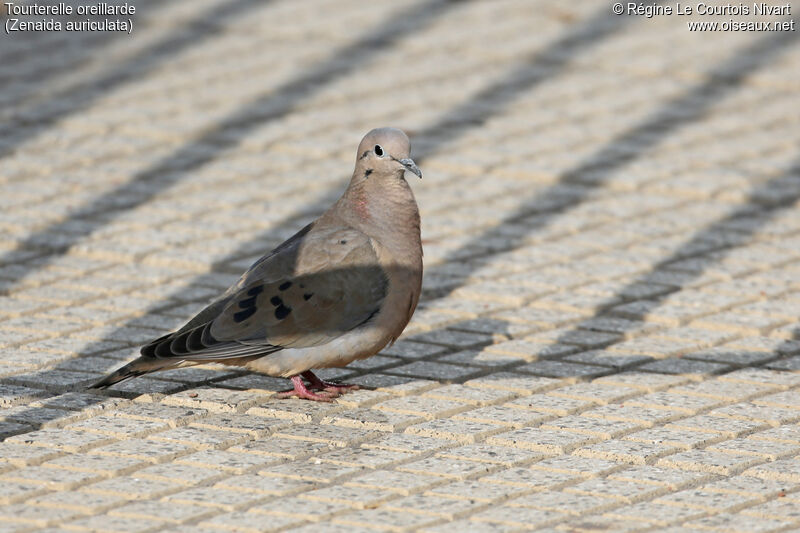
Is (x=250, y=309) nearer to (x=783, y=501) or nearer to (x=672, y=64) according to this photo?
(x=783, y=501)

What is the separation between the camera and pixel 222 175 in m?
9.06

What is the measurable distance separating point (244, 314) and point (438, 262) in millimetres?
2311

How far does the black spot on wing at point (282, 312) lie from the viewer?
546cm

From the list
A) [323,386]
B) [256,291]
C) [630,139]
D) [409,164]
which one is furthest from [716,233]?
[256,291]

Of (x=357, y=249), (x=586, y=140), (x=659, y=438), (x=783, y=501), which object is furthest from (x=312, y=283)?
(x=586, y=140)

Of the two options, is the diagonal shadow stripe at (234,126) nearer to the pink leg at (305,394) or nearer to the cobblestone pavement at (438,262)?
the cobblestone pavement at (438,262)

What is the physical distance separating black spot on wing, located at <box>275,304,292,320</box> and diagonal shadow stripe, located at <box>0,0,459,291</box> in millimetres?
2088

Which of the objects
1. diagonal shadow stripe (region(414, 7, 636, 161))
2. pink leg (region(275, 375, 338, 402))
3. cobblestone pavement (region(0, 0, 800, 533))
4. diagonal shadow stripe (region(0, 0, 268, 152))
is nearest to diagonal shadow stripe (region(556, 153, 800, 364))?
cobblestone pavement (region(0, 0, 800, 533))

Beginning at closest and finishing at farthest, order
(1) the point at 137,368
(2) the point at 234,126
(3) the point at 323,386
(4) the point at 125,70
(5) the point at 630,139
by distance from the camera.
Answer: (1) the point at 137,368 < (3) the point at 323,386 < (5) the point at 630,139 < (2) the point at 234,126 < (4) the point at 125,70

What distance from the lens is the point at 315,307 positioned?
5.47 m

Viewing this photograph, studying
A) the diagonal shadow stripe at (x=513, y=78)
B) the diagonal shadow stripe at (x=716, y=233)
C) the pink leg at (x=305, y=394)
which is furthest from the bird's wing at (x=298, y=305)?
the diagonal shadow stripe at (x=513, y=78)

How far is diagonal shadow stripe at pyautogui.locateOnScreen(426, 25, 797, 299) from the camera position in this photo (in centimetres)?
806

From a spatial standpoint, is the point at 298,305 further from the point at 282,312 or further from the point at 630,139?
the point at 630,139

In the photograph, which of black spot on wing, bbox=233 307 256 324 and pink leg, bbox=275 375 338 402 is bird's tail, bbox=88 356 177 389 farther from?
pink leg, bbox=275 375 338 402
